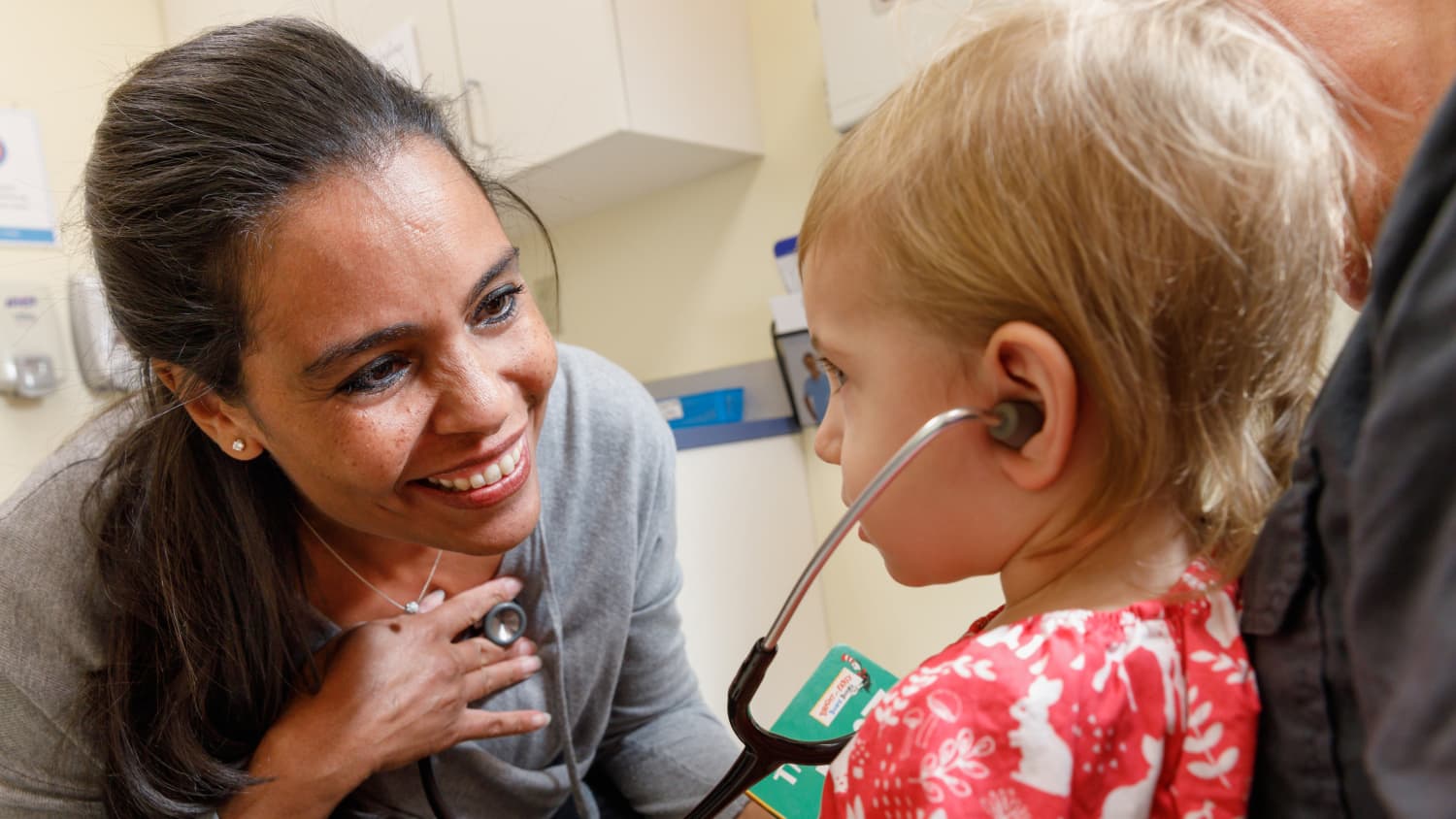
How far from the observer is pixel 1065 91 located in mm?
522

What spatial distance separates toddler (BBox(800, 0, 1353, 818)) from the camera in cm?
49

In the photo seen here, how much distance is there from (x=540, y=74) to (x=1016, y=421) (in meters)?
1.67

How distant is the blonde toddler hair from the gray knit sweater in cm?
71

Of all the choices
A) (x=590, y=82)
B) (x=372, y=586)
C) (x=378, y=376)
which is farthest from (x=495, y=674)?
(x=590, y=82)

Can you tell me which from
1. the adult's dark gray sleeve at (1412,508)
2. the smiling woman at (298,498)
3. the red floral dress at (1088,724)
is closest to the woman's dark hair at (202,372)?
the smiling woman at (298,498)

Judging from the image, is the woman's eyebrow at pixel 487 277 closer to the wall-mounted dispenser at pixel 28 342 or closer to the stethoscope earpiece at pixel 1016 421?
the stethoscope earpiece at pixel 1016 421

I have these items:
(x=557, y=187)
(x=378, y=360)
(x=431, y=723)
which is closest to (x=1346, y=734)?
(x=378, y=360)

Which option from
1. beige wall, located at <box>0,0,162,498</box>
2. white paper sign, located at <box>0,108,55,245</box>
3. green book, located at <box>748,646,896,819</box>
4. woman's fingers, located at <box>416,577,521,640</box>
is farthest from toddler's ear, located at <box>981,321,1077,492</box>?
white paper sign, located at <box>0,108,55,245</box>

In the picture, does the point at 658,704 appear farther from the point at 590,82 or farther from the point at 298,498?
the point at 590,82

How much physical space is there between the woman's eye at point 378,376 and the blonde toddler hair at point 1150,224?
1.53 ft

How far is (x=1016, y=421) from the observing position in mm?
553

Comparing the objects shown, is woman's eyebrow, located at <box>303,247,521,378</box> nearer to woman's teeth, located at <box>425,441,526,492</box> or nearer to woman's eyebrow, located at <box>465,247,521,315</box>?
woman's eyebrow, located at <box>465,247,521,315</box>

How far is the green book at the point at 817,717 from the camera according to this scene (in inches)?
31.1

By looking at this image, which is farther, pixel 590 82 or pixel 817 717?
pixel 590 82
